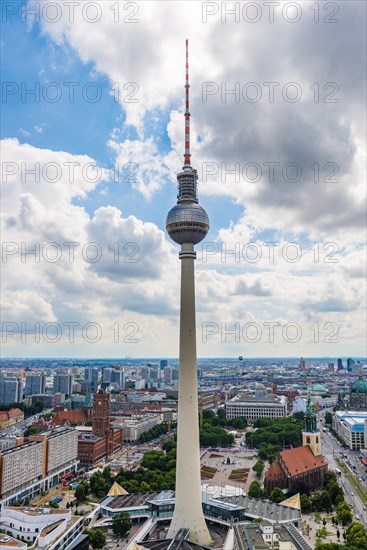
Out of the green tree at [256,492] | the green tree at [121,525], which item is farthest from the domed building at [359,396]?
the green tree at [121,525]

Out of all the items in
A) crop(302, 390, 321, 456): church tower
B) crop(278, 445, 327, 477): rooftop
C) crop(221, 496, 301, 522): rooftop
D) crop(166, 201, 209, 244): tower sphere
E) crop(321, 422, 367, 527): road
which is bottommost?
crop(321, 422, 367, 527): road

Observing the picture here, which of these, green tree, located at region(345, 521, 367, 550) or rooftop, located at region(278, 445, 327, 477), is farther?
rooftop, located at region(278, 445, 327, 477)

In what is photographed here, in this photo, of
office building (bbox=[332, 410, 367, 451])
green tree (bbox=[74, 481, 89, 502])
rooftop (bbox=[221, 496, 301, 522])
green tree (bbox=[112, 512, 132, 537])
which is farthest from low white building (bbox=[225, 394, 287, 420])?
green tree (bbox=[112, 512, 132, 537])

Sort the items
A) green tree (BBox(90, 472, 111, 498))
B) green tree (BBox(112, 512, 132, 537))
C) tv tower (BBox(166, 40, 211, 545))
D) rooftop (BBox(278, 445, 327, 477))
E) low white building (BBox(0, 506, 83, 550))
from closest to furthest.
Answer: low white building (BBox(0, 506, 83, 550))
tv tower (BBox(166, 40, 211, 545))
green tree (BBox(112, 512, 132, 537))
green tree (BBox(90, 472, 111, 498))
rooftop (BBox(278, 445, 327, 477))

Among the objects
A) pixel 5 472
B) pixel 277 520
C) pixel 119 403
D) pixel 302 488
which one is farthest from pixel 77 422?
pixel 277 520


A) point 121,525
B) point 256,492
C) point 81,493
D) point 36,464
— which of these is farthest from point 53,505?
point 256,492

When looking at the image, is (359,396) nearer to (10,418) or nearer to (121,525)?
(10,418)

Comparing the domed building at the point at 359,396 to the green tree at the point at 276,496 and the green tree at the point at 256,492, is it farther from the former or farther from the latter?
the green tree at the point at 256,492

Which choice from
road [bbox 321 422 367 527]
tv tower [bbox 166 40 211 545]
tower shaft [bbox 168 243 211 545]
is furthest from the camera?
road [bbox 321 422 367 527]

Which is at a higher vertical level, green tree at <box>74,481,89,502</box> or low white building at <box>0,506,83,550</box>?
low white building at <box>0,506,83,550</box>

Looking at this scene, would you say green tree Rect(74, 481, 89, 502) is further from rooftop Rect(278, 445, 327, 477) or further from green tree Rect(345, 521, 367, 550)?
green tree Rect(345, 521, 367, 550)
